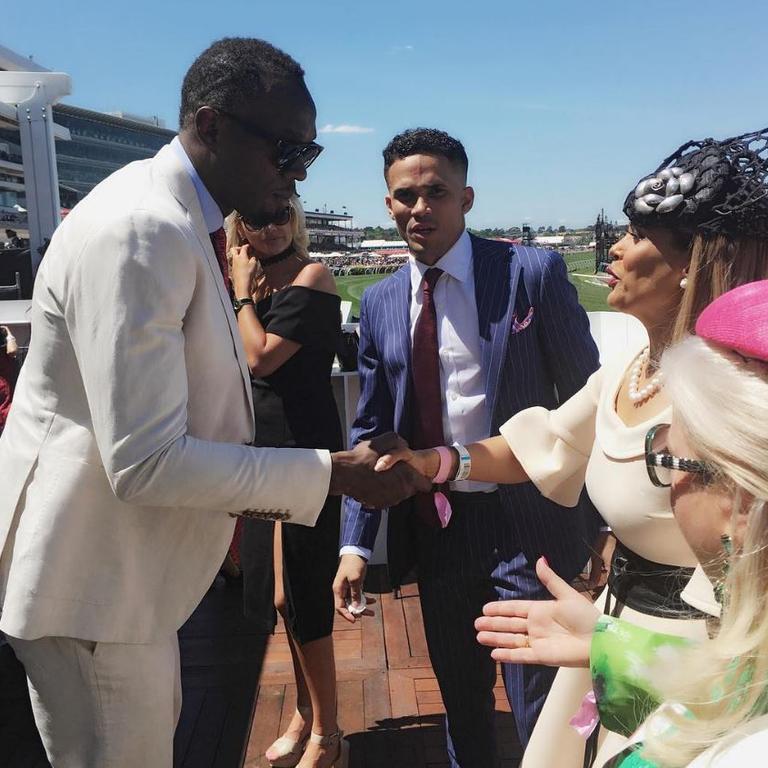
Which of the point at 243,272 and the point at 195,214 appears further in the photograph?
the point at 243,272

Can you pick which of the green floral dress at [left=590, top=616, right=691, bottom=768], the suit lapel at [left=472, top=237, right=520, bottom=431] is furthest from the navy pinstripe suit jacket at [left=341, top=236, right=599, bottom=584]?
the green floral dress at [left=590, top=616, right=691, bottom=768]

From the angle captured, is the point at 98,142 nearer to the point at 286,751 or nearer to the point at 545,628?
the point at 286,751

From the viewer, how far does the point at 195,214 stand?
1.51m

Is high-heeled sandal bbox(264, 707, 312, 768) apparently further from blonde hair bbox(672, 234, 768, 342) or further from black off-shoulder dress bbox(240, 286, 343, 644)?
blonde hair bbox(672, 234, 768, 342)

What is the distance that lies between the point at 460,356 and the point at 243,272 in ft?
3.35

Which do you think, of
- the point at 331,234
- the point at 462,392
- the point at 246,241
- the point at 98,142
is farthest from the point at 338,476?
the point at 98,142

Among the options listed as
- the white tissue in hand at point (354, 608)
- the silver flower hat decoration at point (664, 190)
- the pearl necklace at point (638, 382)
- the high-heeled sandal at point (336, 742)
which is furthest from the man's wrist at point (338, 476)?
the high-heeled sandal at point (336, 742)

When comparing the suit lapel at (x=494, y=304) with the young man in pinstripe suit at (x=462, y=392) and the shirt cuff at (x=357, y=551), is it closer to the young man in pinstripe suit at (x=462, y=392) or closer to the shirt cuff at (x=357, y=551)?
the young man in pinstripe suit at (x=462, y=392)

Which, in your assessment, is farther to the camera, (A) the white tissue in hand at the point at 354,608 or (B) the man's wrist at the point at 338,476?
(A) the white tissue in hand at the point at 354,608

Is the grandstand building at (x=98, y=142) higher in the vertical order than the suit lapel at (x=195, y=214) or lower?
higher

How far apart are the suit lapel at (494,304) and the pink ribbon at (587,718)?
0.91m

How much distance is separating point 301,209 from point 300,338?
638 mm

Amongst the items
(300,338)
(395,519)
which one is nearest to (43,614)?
(395,519)

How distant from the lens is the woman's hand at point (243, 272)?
277cm
